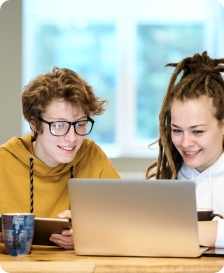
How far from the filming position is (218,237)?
5.32ft

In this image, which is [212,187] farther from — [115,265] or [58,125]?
[115,265]

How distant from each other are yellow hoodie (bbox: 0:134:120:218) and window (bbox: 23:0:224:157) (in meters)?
2.65

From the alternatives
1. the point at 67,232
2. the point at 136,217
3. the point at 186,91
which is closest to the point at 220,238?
the point at 136,217

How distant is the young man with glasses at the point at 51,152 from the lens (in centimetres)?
221

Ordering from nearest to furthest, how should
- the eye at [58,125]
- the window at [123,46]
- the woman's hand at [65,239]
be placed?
the woman's hand at [65,239], the eye at [58,125], the window at [123,46]

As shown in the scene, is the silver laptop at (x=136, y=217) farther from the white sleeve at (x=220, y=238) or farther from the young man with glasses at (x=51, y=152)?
the young man with glasses at (x=51, y=152)

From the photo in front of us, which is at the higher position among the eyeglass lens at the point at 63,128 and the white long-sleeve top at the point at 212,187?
the eyeglass lens at the point at 63,128

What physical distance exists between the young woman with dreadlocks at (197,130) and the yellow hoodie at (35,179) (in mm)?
296

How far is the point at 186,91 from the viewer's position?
218 centimetres

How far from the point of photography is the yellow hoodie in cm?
224

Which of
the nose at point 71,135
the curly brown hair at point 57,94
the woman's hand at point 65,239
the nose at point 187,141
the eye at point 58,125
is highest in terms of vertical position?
the curly brown hair at point 57,94

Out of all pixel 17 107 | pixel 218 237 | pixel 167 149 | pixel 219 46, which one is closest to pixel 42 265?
pixel 218 237

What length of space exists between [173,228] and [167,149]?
0.79m

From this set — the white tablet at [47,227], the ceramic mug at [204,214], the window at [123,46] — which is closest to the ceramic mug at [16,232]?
the white tablet at [47,227]
